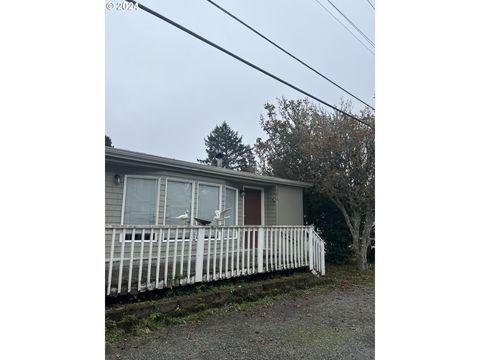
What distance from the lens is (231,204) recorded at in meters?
7.90

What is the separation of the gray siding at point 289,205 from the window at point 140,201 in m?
3.64

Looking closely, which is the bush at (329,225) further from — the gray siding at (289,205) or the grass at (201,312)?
the grass at (201,312)

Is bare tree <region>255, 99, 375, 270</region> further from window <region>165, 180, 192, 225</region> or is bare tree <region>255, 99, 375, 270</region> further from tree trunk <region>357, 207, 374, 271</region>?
window <region>165, 180, 192, 225</region>

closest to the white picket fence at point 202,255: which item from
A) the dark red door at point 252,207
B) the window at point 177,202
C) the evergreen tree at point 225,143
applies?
the window at point 177,202

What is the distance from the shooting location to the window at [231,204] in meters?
7.77

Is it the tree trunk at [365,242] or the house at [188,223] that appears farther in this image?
the tree trunk at [365,242]
